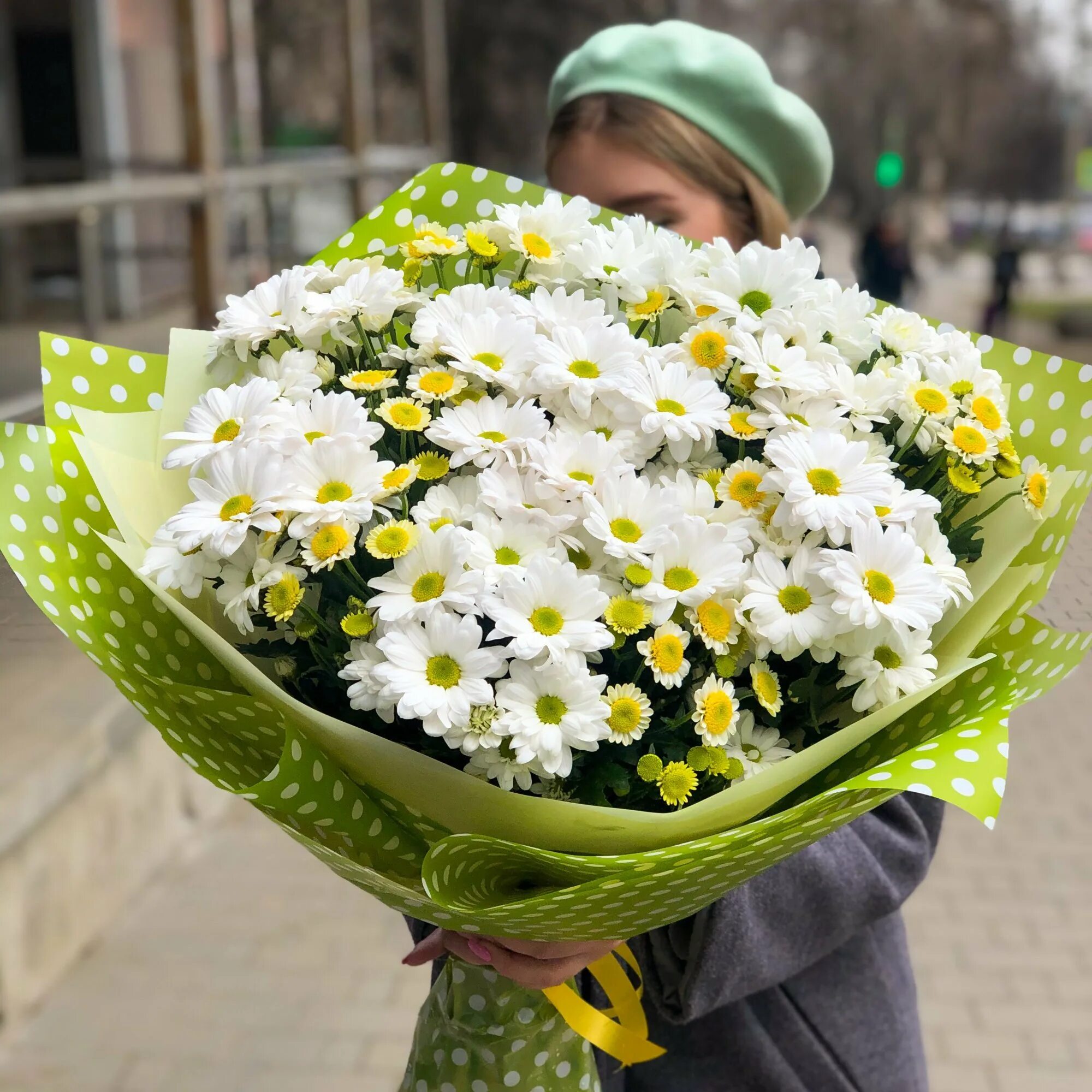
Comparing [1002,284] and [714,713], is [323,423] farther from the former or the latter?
[1002,284]

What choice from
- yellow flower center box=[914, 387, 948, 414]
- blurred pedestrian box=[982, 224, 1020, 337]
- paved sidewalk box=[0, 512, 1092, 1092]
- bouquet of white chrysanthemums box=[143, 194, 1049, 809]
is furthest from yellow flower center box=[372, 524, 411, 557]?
blurred pedestrian box=[982, 224, 1020, 337]

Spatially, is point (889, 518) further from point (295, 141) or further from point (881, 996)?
point (295, 141)

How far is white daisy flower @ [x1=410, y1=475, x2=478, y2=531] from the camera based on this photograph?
0.95 metres

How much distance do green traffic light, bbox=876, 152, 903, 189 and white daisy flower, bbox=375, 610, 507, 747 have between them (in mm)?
13799

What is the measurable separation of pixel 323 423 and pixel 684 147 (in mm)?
1060

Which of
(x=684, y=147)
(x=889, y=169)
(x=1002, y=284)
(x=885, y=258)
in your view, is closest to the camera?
(x=684, y=147)

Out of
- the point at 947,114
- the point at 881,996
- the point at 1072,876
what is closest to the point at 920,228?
the point at 947,114

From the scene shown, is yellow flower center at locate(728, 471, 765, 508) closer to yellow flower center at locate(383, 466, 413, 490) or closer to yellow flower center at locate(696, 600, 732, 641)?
yellow flower center at locate(696, 600, 732, 641)

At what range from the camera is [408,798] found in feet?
3.34

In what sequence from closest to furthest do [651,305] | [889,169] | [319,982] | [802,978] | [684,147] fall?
[651,305] < [802,978] < [684,147] < [319,982] < [889,169]

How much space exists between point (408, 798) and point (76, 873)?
319 cm

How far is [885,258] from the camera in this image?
1492cm

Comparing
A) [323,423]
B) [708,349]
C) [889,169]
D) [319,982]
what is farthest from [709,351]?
[889,169]

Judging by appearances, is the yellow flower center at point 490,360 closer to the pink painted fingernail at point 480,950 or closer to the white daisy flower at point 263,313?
the white daisy flower at point 263,313
